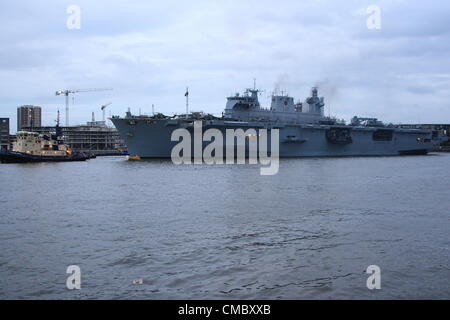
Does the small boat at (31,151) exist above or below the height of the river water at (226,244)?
above

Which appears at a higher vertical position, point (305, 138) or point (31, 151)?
point (305, 138)

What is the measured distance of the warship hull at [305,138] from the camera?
53750 millimetres

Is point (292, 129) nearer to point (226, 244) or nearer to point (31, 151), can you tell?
point (31, 151)

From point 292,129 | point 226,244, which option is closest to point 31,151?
point 292,129

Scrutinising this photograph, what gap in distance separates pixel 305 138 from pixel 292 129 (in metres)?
3.11

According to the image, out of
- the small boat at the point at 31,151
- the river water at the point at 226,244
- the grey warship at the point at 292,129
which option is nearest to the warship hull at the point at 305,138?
the grey warship at the point at 292,129

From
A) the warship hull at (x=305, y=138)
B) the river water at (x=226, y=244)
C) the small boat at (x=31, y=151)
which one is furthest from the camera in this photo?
the small boat at (x=31, y=151)

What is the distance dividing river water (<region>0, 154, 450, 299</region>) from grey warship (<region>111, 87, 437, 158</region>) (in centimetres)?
2787

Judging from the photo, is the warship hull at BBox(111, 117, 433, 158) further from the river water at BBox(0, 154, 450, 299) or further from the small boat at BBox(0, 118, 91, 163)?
the river water at BBox(0, 154, 450, 299)

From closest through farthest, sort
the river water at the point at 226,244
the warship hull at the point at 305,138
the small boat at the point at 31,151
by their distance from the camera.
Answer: the river water at the point at 226,244
the warship hull at the point at 305,138
the small boat at the point at 31,151

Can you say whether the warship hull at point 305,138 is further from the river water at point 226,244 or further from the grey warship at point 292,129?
the river water at point 226,244

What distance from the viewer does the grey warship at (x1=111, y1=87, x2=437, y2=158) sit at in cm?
5412

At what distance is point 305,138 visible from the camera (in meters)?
66.2

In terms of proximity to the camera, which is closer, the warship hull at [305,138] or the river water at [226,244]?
the river water at [226,244]
